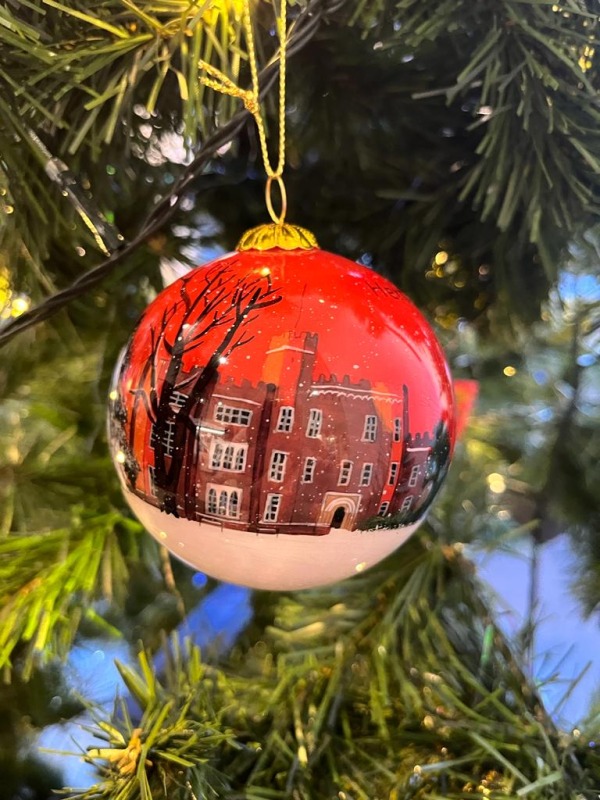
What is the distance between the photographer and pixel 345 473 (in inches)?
12.7

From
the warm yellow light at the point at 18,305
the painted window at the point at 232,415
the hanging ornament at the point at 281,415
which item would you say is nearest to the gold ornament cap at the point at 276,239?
the hanging ornament at the point at 281,415

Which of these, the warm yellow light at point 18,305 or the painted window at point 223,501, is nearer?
the painted window at point 223,501

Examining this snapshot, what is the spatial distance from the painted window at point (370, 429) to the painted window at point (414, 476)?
35mm

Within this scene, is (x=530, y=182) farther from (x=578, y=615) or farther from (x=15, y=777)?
(x=15, y=777)

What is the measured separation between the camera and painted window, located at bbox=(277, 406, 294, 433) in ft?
1.03

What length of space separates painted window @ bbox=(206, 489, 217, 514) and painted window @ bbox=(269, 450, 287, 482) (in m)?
0.03

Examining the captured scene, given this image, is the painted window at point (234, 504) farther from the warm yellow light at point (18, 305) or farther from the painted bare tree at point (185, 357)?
the warm yellow light at point (18, 305)

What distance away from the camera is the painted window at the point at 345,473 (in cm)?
32

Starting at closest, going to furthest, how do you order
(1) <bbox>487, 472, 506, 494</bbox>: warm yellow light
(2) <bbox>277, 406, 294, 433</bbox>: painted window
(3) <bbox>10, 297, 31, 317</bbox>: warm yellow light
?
(2) <bbox>277, 406, 294, 433</bbox>: painted window
(3) <bbox>10, 297, 31, 317</bbox>: warm yellow light
(1) <bbox>487, 472, 506, 494</bbox>: warm yellow light

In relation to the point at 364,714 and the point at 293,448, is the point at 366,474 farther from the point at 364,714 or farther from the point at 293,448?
the point at 364,714

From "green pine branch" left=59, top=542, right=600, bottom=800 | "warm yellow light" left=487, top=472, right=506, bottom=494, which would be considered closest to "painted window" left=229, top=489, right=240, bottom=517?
"green pine branch" left=59, top=542, right=600, bottom=800

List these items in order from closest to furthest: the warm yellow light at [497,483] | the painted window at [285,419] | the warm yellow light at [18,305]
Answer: the painted window at [285,419], the warm yellow light at [18,305], the warm yellow light at [497,483]

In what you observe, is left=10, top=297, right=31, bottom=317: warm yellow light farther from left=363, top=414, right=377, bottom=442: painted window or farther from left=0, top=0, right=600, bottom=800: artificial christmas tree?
left=363, top=414, right=377, bottom=442: painted window

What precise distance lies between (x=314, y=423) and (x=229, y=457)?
0.15 ft
